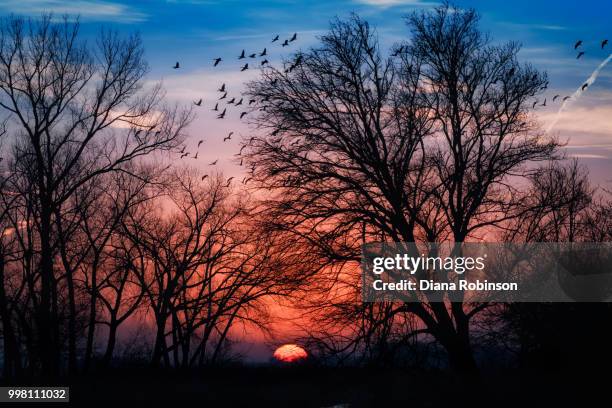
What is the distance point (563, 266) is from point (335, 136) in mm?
6309

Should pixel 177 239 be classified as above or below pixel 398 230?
above

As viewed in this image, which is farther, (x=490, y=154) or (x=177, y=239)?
(x=177, y=239)

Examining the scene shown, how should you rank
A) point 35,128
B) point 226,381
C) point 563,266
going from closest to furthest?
1. point 563,266
2. point 226,381
3. point 35,128

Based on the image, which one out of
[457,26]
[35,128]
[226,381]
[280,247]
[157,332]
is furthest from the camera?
[157,332]

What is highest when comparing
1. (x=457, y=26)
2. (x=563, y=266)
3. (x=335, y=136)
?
(x=457, y=26)

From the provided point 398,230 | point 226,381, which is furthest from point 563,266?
point 226,381

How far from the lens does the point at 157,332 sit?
3294cm

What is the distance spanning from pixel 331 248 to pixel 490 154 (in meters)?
5.00

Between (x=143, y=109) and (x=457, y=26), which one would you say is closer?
(x=457, y=26)

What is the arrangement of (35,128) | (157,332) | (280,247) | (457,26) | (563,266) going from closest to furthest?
(563,266)
(280,247)
(457,26)
(35,128)
(157,332)

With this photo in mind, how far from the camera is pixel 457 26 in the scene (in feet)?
57.0

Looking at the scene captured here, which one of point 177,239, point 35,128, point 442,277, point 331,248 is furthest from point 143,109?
point 442,277

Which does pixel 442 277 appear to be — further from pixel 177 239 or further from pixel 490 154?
pixel 177 239

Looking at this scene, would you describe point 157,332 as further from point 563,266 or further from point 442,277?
point 563,266
